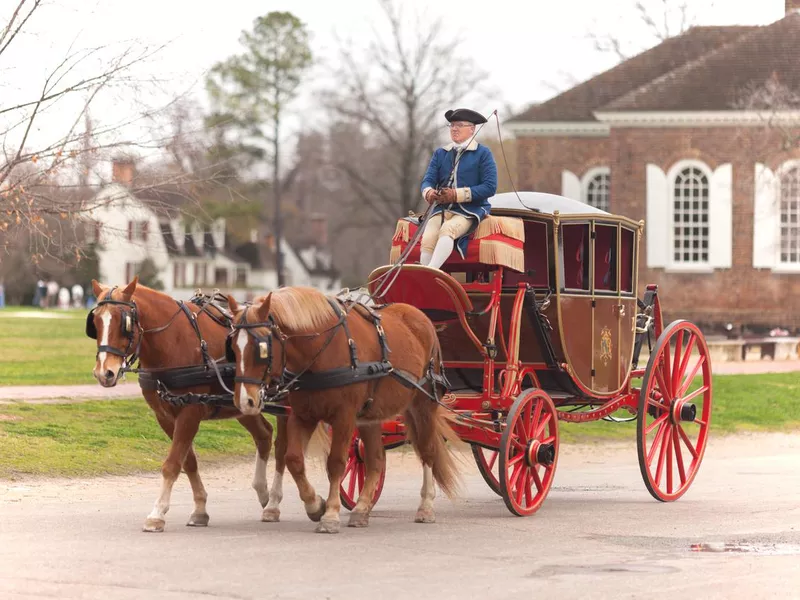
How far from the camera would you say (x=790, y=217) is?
4081cm

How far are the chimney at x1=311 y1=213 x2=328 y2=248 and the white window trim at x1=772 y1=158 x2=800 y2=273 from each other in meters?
58.1

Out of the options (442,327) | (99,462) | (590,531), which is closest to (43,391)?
(99,462)

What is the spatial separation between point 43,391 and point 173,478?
11.4 meters

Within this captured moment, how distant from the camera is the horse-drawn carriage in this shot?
10227mm

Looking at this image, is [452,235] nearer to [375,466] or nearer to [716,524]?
[375,466]

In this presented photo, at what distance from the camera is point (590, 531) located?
1002cm

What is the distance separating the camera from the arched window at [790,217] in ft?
133

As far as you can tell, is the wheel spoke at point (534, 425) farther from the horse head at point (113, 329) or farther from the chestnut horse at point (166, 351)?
the horse head at point (113, 329)

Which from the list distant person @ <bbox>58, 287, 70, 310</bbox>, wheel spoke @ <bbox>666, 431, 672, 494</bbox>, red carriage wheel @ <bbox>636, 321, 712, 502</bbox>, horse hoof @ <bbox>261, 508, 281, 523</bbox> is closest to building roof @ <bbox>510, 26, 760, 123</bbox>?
distant person @ <bbox>58, 287, 70, 310</bbox>

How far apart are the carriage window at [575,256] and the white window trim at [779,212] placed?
94.3ft

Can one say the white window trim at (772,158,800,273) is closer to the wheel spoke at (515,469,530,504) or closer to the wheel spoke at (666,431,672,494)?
the wheel spoke at (666,431,672,494)

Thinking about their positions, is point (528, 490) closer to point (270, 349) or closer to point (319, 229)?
point (270, 349)

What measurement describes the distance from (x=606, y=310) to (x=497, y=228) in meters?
1.72

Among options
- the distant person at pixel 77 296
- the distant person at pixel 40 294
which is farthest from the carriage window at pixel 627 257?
the distant person at pixel 77 296
